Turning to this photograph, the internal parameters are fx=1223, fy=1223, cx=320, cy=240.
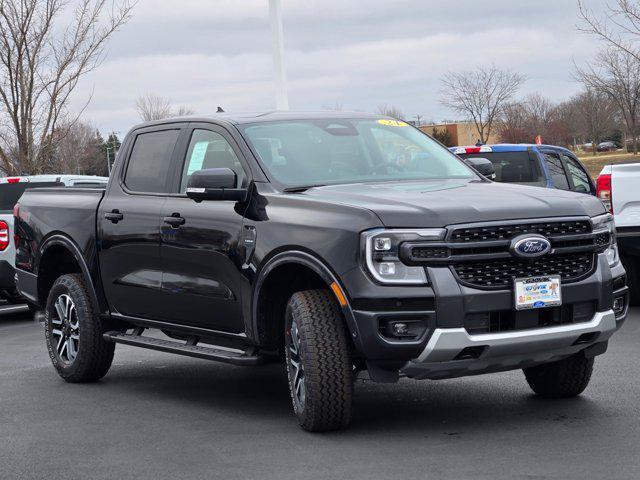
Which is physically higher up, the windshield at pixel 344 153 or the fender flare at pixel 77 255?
the windshield at pixel 344 153

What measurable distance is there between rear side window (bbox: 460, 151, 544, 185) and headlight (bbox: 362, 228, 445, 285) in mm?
9144

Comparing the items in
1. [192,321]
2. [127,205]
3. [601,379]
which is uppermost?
[127,205]

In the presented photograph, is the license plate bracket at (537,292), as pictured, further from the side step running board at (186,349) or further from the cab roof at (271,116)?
the cab roof at (271,116)

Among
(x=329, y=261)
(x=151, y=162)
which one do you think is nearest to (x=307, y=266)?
(x=329, y=261)

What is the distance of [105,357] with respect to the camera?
29.7 ft

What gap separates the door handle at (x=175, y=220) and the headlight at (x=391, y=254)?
1.88 meters

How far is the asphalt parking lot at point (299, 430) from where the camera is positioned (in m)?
5.89

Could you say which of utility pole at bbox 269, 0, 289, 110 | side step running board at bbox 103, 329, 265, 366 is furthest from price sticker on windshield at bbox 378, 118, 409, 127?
utility pole at bbox 269, 0, 289, 110

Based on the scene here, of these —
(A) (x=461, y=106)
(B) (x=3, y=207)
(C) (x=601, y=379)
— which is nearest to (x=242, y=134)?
(C) (x=601, y=379)

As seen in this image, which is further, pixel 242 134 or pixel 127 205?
pixel 127 205

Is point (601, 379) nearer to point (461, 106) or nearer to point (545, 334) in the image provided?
point (545, 334)

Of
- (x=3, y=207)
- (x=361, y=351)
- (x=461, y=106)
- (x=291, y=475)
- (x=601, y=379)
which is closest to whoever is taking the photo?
(x=291, y=475)

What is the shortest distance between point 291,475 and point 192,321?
7.20 ft

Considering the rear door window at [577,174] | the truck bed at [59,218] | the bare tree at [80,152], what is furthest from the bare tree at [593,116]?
the truck bed at [59,218]
